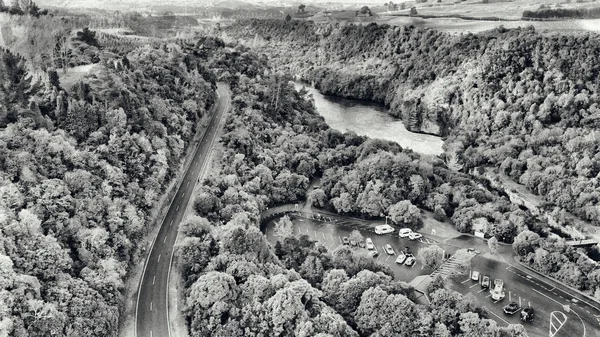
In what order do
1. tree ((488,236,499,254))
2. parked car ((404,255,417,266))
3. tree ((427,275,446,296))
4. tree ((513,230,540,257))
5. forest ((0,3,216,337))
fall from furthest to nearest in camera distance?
1. tree ((488,236,499,254))
2. tree ((513,230,540,257))
3. parked car ((404,255,417,266))
4. tree ((427,275,446,296))
5. forest ((0,3,216,337))

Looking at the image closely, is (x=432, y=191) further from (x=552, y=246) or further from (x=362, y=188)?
(x=552, y=246)

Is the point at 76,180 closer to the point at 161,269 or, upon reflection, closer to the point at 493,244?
the point at 161,269

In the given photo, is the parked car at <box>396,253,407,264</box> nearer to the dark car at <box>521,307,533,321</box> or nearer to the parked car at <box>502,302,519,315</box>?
the parked car at <box>502,302,519,315</box>

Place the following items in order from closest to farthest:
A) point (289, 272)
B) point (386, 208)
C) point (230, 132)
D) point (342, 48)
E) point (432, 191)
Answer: point (289, 272) < point (386, 208) < point (432, 191) < point (230, 132) < point (342, 48)


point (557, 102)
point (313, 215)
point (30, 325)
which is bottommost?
point (313, 215)

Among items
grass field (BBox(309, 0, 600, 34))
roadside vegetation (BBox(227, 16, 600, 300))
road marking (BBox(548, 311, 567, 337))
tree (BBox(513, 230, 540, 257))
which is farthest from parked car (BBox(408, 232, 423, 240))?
A: grass field (BBox(309, 0, 600, 34))

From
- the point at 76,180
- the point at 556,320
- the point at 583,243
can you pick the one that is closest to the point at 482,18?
the point at 583,243

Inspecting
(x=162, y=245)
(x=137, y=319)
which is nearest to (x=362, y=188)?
(x=162, y=245)
